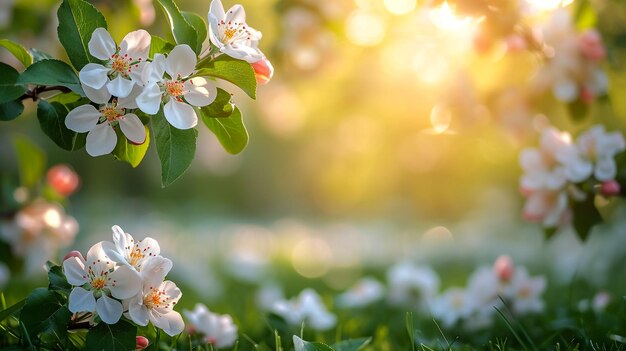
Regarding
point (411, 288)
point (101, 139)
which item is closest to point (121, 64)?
point (101, 139)

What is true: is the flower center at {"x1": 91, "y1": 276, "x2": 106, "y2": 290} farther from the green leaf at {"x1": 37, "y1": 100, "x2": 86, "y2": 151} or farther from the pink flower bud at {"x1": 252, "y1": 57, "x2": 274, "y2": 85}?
the pink flower bud at {"x1": 252, "y1": 57, "x2": 274, "y2": 85}

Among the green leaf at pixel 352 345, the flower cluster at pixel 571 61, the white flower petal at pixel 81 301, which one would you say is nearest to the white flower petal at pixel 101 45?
the white flower petal at pixel 81 301

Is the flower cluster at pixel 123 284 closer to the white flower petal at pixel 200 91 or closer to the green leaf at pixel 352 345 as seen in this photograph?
the white flower petal at pixel 200 91

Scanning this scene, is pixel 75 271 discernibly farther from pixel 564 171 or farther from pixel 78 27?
pixel 564 171

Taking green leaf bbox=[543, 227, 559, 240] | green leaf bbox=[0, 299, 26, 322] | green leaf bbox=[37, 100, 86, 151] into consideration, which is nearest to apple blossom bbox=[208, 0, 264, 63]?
green leaf bbox=[37, 100, 86, 151]

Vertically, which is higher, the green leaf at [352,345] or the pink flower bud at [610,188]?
the pink flower bud at [610,188]

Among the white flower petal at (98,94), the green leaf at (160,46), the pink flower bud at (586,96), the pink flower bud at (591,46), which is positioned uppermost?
the pink flower bud at (591,46)

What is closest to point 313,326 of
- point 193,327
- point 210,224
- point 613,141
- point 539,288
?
point 193,327
